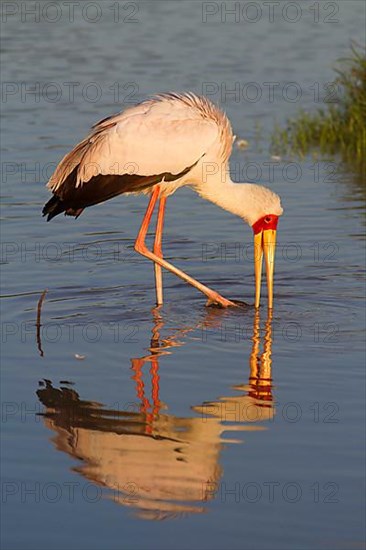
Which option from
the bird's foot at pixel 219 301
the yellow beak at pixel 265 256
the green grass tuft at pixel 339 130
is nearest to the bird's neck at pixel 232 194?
the yellow beak at pixel 265 256

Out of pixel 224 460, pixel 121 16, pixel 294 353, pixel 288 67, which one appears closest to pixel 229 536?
pixel 224 460

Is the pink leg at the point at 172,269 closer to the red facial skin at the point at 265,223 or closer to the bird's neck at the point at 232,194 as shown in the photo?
the bird's neck at the point at 232,194

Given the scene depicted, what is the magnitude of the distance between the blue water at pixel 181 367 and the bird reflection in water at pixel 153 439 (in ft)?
0.04

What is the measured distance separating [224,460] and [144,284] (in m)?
3.44

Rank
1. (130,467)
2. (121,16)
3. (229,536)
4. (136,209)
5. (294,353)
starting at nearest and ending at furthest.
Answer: (229,536)
(130,467)
(294,353)
(136,209)
(121,16)

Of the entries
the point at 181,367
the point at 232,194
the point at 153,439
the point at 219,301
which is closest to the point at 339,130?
the point at 232,194

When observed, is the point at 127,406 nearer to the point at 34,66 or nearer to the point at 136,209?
the point at 136,209

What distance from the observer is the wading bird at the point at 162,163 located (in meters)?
8.38

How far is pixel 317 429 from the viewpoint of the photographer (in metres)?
6.06

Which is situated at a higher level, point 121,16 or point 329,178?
point 121,16

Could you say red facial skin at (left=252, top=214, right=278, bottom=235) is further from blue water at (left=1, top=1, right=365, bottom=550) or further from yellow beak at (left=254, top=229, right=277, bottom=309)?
blue water at (left=1, top=1, right=365, bottom=550)

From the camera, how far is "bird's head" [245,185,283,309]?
8484 millimetres

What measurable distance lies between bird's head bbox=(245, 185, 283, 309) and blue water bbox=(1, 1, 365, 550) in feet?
0.92

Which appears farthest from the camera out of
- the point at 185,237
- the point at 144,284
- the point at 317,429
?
the point at 185,237
